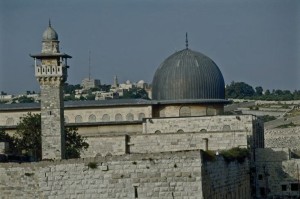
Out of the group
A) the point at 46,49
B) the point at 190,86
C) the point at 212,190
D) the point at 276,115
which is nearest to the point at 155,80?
the point at 190,86

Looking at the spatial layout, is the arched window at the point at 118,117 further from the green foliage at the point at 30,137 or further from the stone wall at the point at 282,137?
the stone wall at the point at 282,137

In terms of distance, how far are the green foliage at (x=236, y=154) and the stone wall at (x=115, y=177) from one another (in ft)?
19.5

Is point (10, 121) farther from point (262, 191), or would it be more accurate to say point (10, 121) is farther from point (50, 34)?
point (262, 191)

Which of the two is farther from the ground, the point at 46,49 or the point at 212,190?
the point at 46,49

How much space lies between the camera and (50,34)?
→ 4503 cm

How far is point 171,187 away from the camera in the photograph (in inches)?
1037

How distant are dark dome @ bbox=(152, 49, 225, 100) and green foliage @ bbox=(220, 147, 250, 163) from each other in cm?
1269

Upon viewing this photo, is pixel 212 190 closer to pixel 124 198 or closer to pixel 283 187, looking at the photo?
pixel 124 198

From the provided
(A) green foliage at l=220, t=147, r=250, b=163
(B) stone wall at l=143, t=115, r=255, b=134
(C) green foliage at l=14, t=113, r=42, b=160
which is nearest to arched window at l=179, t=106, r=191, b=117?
(B) stone wall at l=143, t=115, r=255, b=134

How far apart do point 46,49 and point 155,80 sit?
10794 mm

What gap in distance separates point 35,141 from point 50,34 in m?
6.72

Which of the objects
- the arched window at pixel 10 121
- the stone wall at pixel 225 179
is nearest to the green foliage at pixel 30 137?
the stone wall at pixel 225 179

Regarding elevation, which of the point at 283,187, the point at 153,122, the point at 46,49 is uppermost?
the point at 46,49

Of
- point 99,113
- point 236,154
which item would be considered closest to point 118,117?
point 99,113
